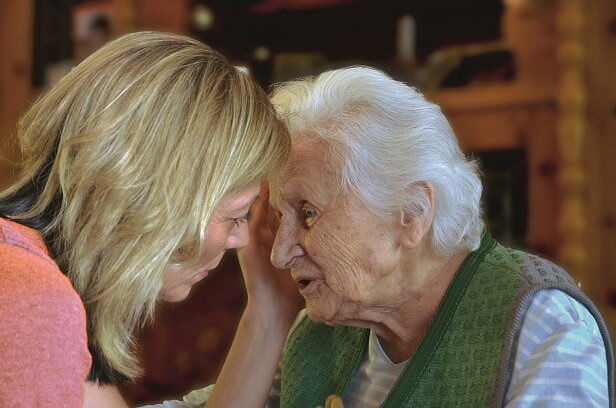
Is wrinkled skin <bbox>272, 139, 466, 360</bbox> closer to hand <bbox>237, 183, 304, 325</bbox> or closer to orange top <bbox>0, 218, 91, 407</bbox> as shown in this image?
hand <bbox>237, 183, 304, 325</bbox>

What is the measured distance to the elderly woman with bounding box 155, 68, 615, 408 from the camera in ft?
4.87

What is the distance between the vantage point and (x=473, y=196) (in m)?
1.65

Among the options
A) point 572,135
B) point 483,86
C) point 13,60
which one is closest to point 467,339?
point 572,135

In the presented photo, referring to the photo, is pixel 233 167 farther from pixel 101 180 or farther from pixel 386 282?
pixel 386 282

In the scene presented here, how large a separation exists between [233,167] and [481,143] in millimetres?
2286

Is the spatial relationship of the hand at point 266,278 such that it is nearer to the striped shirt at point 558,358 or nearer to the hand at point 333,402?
the hand at point 333,402

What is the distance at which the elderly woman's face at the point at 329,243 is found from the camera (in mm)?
1617

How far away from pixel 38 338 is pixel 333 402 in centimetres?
84

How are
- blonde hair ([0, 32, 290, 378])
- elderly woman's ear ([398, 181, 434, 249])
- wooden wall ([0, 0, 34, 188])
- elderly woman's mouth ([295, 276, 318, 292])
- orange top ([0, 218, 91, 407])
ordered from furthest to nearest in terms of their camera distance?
wooden wall ([0, 0, 34, 188]) → elderly woman's mouth ([295, 276, 318, 292]) → elderly woman's ear ([398, 181, 434, 249]) → blonde hair ([0, 32, 290, 378]) → orange top ([0, 218, 91, 407])

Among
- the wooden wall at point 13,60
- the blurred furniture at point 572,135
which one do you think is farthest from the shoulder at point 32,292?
the wooden wall at point 13,60

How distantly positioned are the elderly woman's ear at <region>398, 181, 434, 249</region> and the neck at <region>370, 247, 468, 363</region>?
0.21 feet

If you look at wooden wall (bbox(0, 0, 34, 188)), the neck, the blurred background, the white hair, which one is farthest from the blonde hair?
wooden wall (bbox(0, 0, 34, 188))

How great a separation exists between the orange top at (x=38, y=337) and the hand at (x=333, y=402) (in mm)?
738

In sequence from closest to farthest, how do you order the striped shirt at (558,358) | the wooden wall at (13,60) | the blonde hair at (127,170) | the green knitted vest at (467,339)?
the blonde hair at (127,170) → the striped shirt at (558,358) → the green knitted vest at (467,339) → the wooden wall at (13,60)
